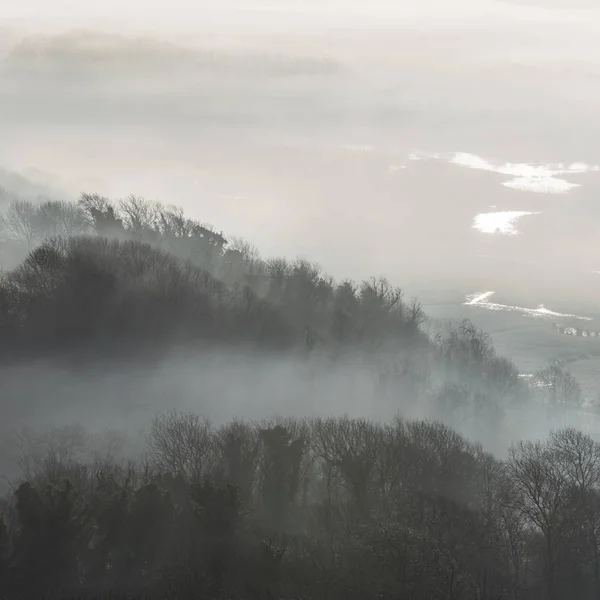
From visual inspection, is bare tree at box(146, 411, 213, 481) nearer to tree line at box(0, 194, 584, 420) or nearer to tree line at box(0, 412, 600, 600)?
tree line at box(0, 412, 600, 600)

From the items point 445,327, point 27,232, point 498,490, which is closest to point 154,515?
point 498,490

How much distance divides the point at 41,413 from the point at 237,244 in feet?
180

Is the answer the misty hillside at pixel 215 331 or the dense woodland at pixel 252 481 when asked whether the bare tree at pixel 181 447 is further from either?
the misty hillside at pixel 215 331

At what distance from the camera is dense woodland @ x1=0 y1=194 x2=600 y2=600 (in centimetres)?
4022

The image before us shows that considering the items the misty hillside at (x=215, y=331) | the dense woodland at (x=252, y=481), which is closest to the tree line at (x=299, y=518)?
the dense woodland at (x=252, y=481)

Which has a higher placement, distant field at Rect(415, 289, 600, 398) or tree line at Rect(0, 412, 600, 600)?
distant field at Rect(415, 289, 600, 398)

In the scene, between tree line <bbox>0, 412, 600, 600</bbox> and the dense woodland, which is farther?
the dense woodland

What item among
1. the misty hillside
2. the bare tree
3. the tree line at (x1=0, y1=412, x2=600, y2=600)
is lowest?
the tree line at (x1=0, y1=412, x2=600, y2=600)

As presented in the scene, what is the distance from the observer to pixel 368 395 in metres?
87.0

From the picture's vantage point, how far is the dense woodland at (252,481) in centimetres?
4022

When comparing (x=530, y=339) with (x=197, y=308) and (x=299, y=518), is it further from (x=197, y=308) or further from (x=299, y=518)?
(x=299, y=518)

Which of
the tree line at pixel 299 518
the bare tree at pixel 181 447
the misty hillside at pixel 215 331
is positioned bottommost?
the tree line at pixel 299 518

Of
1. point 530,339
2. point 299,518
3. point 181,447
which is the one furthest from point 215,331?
point 530,339

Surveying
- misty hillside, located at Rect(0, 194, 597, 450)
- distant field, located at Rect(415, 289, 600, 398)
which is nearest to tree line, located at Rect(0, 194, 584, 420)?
misty hillside, located at Rect(0, 194, 597, 450)
